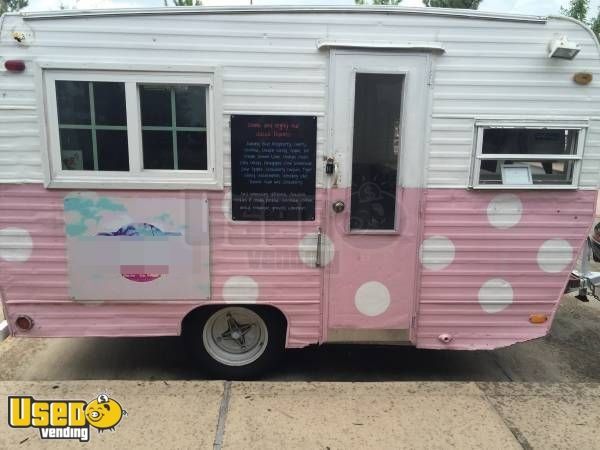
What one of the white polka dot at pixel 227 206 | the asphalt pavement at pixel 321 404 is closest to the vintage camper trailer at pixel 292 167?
the white polka dot at pixel 227 206

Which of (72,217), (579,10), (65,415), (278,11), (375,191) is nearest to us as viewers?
(65,415)

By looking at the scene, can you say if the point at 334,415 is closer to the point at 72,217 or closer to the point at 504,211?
the point at 504,211

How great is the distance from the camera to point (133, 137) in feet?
11.1

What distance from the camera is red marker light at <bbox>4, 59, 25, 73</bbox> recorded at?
10.7 feet

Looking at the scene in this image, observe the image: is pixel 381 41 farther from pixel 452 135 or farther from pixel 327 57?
pixel 452 135

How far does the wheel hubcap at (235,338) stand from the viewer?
3.84m

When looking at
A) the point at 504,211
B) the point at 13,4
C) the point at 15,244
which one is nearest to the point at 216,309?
the point at 15,244

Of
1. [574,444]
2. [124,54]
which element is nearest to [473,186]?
[574,444]

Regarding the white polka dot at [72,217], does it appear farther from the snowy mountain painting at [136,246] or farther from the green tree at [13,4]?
the green tree at [13,4]


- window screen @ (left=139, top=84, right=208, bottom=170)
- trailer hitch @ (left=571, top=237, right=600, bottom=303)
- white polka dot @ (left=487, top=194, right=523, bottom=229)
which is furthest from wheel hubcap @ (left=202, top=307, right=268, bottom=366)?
trailer hitch @ (left=571, top=237, right=600, bottom=303)

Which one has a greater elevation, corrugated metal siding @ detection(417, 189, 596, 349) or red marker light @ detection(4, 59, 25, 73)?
red marker light @ detection(4, 59, 25, 73)

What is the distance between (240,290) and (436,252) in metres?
1.45

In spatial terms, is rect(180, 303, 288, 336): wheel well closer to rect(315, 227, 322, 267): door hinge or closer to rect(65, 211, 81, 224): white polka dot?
rect(315, 227, 322, 267): door hinge

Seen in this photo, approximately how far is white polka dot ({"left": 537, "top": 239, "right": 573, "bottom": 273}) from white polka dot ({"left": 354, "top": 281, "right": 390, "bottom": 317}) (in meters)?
1.18
